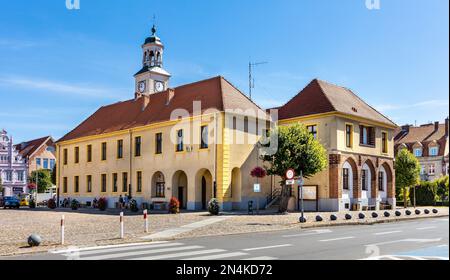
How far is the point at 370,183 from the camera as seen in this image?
4134 cm

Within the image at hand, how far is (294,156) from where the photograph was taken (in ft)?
106

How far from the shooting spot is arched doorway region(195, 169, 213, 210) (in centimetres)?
3772

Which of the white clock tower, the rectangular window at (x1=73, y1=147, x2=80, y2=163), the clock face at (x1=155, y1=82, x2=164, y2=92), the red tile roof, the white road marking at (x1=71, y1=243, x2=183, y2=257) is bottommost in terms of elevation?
the white road marking at (x1=71, y1=243, x2=183, y2=257)

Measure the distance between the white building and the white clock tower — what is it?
2754 centimetres

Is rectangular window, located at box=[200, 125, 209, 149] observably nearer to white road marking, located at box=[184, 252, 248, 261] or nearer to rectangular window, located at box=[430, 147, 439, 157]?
white road marking, located at box=[184, 252, 248, 261]

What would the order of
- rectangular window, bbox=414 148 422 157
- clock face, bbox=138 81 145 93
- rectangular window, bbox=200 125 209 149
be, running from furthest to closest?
clock face, bbox=138 81 145 93
rectangular window, bbox=414 148 422 157
rectangular window, bbox=200 125 209 149

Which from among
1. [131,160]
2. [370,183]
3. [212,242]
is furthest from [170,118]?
[212,242]

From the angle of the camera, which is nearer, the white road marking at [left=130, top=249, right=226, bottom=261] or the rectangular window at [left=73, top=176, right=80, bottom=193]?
the white road marking at [left=130, top=249, right=226, bottom=261]

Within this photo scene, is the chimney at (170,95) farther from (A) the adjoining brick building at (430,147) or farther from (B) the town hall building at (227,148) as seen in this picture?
(A) the adjoining brick building at (430,147)

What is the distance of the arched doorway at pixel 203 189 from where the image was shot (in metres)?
37.7

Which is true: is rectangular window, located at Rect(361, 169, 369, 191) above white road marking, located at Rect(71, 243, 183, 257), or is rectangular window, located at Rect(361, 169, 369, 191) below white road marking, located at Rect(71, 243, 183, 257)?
above

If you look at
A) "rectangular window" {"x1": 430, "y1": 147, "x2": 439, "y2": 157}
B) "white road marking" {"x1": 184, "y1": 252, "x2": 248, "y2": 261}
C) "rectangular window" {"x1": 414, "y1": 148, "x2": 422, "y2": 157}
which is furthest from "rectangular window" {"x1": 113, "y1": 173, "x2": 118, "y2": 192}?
"rectangular window" {"x1": 430, "y1": 147, "x2": 439, "y2": 157}

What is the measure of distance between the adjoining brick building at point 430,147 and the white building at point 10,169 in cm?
6493
